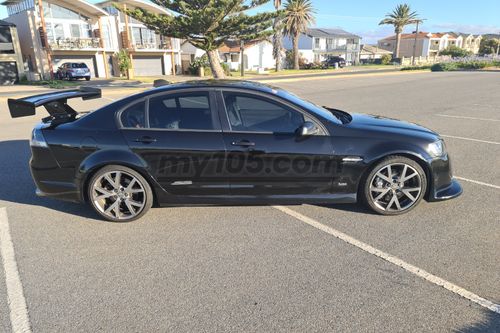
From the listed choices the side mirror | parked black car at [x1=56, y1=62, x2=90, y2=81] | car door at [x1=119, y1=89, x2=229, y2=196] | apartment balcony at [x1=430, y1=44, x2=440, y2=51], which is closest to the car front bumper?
the side mirror

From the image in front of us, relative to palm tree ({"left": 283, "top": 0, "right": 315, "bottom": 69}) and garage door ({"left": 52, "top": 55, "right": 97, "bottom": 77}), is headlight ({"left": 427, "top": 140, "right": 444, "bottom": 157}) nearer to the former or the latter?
garage door ({"left": 52, "top": 55, "right": 97, "bottom": 77})

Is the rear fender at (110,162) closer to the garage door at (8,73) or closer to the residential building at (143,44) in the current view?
the garage door at (8,73)

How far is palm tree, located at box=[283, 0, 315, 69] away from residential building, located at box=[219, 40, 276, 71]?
369cm

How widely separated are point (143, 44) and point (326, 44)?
4273 cm

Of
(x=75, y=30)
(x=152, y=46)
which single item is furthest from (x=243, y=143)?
(x=152, y=46)

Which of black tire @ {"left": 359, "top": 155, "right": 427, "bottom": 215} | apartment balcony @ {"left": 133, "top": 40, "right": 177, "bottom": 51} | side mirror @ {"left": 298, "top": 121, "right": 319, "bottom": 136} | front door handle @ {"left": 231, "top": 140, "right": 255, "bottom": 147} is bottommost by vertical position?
black tire @ {"left": 359, "top": 155, "right": 427, "bottom": 215}

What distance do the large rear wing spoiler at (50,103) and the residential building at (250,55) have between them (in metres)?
46.8

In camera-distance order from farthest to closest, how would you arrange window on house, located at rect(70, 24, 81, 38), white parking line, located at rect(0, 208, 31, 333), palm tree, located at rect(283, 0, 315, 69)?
1. palm tree, located at rect(283, 0, 315, 69)
2. window on house, located at rect(70, 24, 81, 38)
3. white parking line, located at rect(0, 208, 31, 333)

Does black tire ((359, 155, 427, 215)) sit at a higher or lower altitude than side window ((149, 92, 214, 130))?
lower

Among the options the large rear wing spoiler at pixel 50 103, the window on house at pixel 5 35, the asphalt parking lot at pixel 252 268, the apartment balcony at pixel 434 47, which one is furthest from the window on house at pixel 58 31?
the apartment balcony at pixel 434 47

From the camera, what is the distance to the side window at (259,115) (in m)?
3.69

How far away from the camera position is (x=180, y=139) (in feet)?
12.0

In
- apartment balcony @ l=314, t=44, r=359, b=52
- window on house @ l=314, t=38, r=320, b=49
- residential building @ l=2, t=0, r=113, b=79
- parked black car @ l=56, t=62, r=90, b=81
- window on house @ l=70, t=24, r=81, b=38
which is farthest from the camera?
apartment balcony @ l=314, t=44, r=359, b=52

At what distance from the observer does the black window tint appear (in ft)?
12.2
